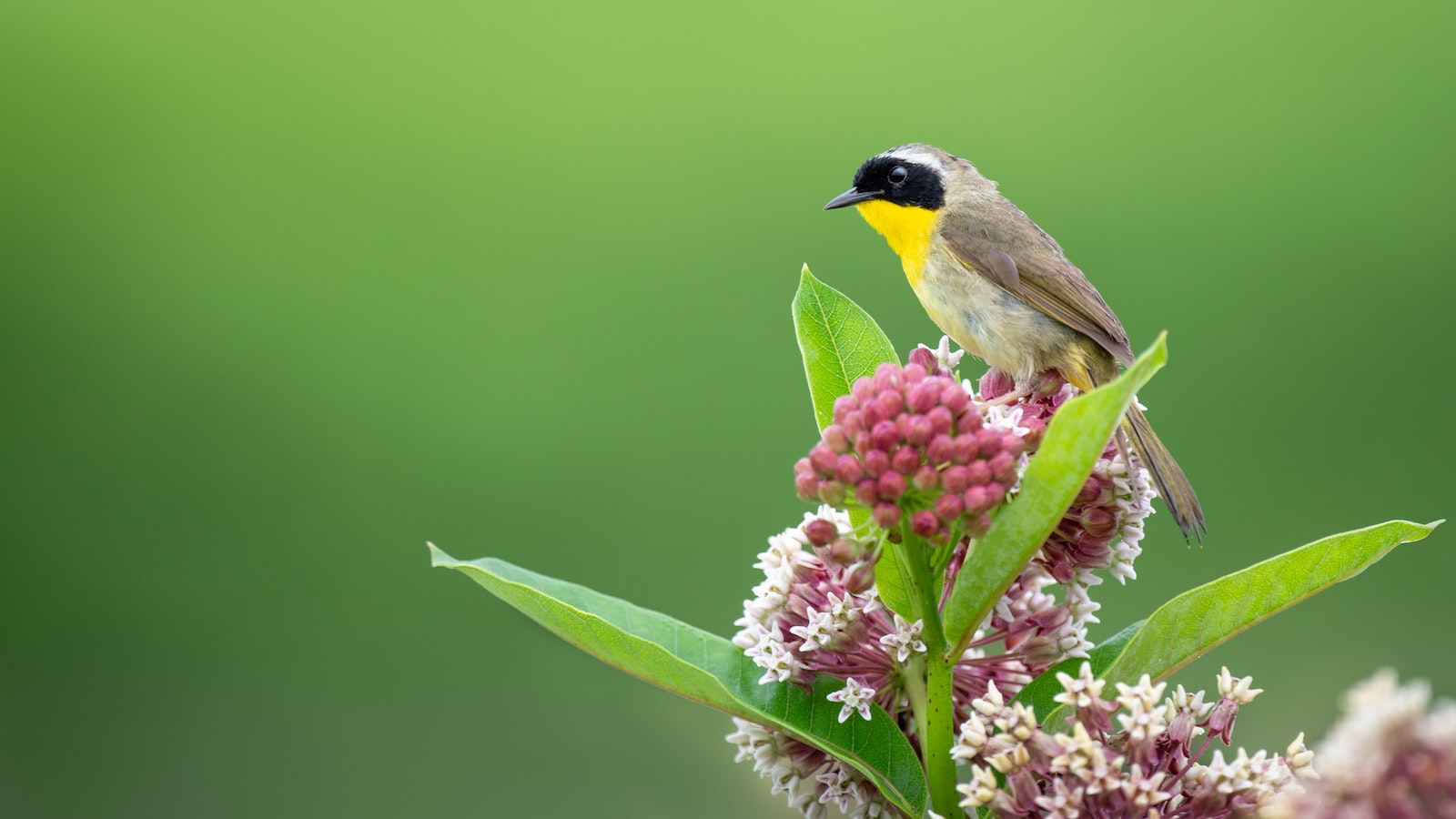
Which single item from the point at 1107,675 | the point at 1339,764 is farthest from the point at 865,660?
the point at 1339,764

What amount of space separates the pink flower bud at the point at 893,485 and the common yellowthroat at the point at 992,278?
63 cm

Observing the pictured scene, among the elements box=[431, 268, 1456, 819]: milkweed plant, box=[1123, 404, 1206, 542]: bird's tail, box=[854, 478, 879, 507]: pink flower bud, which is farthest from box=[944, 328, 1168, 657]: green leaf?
box=[1123, 404, 1206, 542]: bird's tail

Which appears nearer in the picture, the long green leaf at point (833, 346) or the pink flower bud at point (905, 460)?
the pink flower bud at point (905, 460)

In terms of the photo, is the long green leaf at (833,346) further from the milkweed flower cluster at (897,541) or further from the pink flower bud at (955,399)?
the pink flower bud at (955,399)

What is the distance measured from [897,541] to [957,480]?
13 centimetres

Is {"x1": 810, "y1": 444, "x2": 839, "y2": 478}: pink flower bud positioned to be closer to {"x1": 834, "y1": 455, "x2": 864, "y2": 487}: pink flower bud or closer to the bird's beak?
{"x1": 834, "y1": 455, "x2": 864, "y2": 487}: pink flower bud

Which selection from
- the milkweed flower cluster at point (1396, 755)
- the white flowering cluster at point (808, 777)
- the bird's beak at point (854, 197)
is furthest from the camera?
the bird's beak at point (854, 197)

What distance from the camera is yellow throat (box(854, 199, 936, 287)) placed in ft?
8.04

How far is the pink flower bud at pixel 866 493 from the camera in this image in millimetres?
1241

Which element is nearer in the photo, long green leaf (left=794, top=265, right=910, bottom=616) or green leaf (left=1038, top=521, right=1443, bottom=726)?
green leaf (left=1038, top=521, right=1443, bottom=726)

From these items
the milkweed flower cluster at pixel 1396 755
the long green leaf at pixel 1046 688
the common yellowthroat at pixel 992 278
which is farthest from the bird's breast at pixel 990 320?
the milkweed flower cluster at pixel 1396 755

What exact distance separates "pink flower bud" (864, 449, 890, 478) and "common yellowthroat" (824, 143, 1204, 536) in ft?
2.08

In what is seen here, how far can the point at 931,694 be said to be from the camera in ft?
4.46

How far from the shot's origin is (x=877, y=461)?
4.09ft
